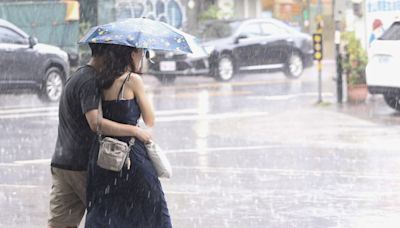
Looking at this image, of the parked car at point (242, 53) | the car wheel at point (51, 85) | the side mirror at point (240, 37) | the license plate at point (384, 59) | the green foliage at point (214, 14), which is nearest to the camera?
the license plate at point (384, 59)

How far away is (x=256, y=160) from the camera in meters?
12.4

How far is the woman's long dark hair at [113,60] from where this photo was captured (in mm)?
6113

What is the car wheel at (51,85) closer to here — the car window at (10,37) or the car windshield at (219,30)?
the car window at (10,37)

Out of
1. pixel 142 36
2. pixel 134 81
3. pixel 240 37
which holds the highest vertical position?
pixel 142 36

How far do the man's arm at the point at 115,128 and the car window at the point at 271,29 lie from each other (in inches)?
847

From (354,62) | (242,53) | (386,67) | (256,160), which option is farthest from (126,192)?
(242,53)

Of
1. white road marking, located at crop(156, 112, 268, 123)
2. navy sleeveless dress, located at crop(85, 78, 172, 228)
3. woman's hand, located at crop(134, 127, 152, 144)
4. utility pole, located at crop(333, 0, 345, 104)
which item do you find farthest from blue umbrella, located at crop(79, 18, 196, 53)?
utility pole, located at crop(333, 0, 345, 104)

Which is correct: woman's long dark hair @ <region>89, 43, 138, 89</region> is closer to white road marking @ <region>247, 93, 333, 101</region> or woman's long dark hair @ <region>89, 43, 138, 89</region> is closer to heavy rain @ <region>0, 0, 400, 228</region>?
heavy rain @ <region>0, 0, 400, 228</region>

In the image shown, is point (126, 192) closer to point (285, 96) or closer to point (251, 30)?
point (285, 96)

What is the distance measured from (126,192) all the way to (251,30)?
21344 mm

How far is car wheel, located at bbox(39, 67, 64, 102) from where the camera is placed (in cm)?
2066

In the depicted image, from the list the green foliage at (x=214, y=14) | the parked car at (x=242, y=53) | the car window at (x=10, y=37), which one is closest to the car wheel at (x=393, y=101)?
the car window at (x=10, y=37)

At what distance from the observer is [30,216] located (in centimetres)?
890

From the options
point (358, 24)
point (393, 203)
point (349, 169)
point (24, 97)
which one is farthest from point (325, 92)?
point (393, 203)
